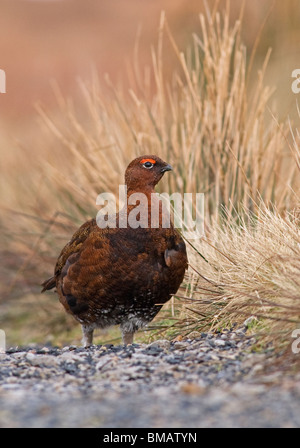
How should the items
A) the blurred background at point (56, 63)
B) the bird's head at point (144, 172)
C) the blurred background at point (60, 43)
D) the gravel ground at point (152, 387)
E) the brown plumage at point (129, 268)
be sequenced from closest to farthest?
1. the gravel ground at point (152, 387)
2. the brown plumage at point (129, 268)
3. the bird's head at point (144, 172)
4. the blurred background at point (56, 63)
5. the blurred background at point (60, 43)

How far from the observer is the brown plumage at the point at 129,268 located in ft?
13.7

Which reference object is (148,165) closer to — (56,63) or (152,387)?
(152,387)

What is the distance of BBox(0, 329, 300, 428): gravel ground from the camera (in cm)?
266

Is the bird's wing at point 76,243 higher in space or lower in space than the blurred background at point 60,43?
lower

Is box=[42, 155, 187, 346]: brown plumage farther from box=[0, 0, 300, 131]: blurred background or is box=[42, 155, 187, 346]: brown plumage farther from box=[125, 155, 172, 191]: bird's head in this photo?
box=[0, 0, 300, 131]: blurred background

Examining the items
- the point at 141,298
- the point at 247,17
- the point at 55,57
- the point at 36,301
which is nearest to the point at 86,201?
the point at 36,301

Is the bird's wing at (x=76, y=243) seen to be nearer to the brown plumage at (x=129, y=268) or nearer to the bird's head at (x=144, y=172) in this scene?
the brown plumage at (x=129, y=268)

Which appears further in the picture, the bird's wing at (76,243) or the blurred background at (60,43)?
the blurred background at (60,43)

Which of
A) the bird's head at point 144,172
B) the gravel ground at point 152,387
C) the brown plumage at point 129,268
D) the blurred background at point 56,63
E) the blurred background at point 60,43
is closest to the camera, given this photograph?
the gravel ground at point 152,387

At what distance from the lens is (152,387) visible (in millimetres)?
3131

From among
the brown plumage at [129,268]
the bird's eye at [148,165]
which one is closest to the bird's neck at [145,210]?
the brown plumage at [129,268]

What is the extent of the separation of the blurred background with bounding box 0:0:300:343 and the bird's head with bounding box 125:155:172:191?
1272 millimetres

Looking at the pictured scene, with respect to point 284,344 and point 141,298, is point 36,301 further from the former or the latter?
point 284,344

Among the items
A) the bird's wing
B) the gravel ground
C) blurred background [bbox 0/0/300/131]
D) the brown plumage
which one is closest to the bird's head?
the brown plumage
